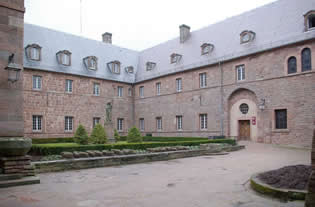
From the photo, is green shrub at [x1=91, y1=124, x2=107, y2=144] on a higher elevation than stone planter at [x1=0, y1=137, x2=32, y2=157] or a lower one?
lower

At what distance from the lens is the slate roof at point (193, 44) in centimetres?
1902

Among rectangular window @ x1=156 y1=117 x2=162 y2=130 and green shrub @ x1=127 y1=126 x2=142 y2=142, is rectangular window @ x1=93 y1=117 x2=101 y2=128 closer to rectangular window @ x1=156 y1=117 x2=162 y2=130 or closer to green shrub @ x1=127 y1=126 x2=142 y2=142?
rectangular window @ x1=156 y1=117 x2=162 y2=130

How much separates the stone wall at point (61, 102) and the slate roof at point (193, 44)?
0.84 meters

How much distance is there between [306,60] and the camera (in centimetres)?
1708

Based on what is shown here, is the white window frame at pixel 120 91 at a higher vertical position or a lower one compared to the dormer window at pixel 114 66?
lower

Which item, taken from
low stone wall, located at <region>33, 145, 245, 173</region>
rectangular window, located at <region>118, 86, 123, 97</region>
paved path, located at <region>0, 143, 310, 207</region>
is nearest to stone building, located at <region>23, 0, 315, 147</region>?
rectangular window, located at <region>118, 86, 123, 97</region>

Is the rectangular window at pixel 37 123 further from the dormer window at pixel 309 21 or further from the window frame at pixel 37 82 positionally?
the dormer window at pixel 309 21

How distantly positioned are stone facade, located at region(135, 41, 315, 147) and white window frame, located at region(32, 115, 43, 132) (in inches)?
411

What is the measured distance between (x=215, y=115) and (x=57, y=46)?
1601 centimetres

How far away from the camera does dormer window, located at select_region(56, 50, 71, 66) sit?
966 inches

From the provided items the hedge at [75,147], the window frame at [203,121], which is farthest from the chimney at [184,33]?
the hedge at [75,147]

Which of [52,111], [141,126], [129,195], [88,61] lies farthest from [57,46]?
[129,195]

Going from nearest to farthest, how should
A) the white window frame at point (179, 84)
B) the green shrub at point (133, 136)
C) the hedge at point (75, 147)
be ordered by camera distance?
the hedge at point (75, 147) < the green shrub at point (133, 136) < the white window frame at point (179, 84)

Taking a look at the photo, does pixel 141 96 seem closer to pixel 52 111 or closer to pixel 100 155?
pixel 52 111
